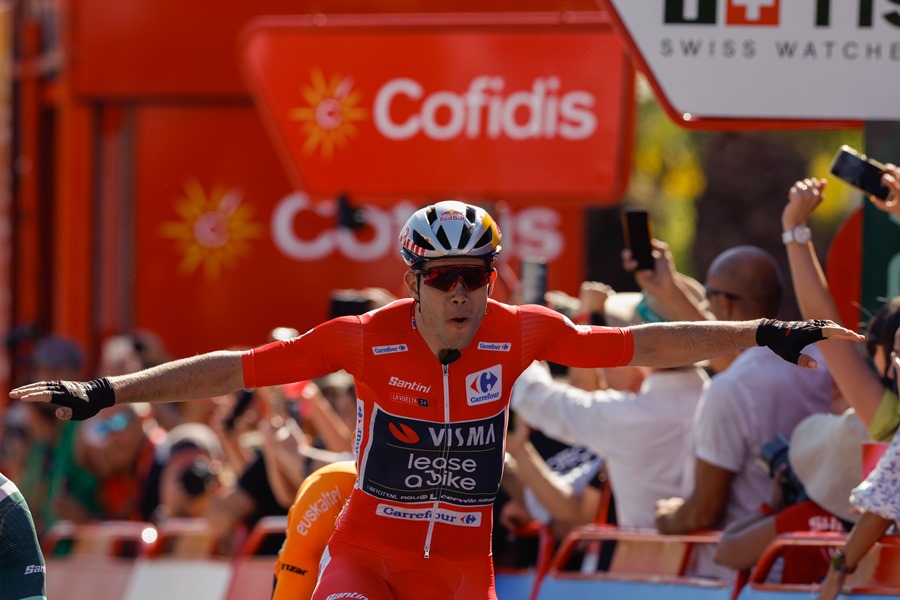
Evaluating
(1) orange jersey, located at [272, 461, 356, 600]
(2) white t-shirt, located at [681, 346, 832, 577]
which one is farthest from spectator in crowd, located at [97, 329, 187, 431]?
(1) orange jersey, located at [272, 461, 356, 600]

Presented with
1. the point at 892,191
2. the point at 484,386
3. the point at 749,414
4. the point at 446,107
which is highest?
the point at 446,107

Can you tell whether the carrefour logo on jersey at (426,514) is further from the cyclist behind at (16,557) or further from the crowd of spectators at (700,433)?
the crowd of spectators at (700,433)

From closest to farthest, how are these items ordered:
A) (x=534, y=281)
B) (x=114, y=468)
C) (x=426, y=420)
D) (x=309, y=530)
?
(x=426, y=420) < (x=309, y=530) < (x=534, y=281) < (x=114, y=468)

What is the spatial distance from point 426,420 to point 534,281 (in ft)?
8.33

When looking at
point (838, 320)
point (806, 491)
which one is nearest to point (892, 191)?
point (838, 320)

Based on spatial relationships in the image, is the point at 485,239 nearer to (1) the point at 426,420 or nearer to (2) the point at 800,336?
(1) the point at 426,420

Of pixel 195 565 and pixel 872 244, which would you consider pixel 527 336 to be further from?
pixel 195 565

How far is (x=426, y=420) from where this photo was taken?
5.89 m

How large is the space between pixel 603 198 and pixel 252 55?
9.02 ft

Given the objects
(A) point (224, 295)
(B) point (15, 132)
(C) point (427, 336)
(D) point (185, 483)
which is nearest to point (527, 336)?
(C) point (427, 336)

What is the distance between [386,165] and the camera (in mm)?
12664

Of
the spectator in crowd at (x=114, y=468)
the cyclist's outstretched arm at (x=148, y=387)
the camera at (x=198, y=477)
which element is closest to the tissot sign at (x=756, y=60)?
the cyclist's outstretched arm at (x=148, y=387)

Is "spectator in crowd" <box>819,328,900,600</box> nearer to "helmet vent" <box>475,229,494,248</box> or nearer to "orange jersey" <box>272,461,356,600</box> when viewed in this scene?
"helmet vent" <box>475,229,494,248</box>

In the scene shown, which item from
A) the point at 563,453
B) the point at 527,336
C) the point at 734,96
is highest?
the point at 734,96
